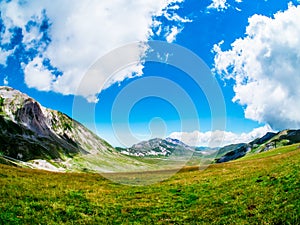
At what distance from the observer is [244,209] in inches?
645

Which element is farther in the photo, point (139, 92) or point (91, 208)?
point (139, 92)

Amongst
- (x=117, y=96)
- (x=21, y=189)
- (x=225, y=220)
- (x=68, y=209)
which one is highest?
(x=117, y=96)

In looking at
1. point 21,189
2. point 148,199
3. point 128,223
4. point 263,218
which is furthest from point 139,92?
point 263,218

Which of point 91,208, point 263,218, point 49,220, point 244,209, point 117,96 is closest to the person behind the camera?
point 263,218

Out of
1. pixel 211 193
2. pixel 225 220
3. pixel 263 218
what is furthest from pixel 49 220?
pixel 211 193

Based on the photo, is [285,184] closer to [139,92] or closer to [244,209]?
[244,209]

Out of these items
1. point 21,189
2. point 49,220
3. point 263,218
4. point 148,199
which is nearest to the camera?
point 263,218

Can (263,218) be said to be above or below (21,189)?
below

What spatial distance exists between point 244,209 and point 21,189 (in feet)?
55.0

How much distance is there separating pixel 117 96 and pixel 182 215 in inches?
853

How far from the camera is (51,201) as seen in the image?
61.4ft

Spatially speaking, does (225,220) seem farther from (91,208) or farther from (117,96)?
(117,96)

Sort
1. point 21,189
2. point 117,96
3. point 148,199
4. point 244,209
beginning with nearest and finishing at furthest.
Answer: point 244,209, point 21,189, point 148,199, point 117,96

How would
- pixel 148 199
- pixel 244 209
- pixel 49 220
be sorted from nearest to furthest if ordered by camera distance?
1. pixel 49 220
2. pixel 244 209
3. pixel 148 199
